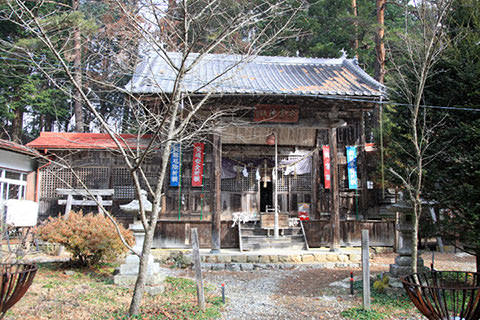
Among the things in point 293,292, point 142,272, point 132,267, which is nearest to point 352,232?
point 293,292

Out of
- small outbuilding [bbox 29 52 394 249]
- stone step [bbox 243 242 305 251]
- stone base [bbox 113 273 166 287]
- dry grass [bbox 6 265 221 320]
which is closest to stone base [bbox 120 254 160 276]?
stone base [bbox 113 273 166 287]

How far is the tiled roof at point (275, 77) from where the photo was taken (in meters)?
10.8

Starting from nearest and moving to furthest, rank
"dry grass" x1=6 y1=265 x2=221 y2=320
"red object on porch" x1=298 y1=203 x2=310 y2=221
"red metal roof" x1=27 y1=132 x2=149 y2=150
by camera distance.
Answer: "dry grass" x1=6 y1=265 x2=221 y2=320
"red metal roof" x1=27 y1=132 x2=149 y2=150
"red object on porch" x1=298 y1=203 x2=310 y2=221

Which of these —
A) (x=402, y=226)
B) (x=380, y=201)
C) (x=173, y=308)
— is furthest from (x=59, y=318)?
(x=380, y=201)

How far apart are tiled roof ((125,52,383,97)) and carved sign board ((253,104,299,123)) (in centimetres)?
64

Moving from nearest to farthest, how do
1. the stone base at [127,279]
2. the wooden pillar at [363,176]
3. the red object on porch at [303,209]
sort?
1. the stone base at [127,279]
2. the red object on porch at [303,209]
3. the wooden pillar at [363,176]

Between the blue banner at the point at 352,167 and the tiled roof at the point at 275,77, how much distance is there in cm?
369

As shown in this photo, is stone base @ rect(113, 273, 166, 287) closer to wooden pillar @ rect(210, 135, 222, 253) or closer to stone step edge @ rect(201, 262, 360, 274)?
stone step edge @ rect(201, 262, 360, 274)

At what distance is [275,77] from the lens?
42.7 ft

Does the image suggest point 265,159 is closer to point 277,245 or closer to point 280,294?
point 277,245

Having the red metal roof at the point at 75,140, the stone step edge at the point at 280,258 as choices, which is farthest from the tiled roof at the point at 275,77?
the stone step edge at the point at 280,258

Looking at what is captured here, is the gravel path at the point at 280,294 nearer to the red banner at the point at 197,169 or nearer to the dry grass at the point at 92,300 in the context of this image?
the dry grass at the point at 92,300

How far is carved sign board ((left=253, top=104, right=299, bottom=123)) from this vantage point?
38.0 feet

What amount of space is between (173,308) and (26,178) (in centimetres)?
992
